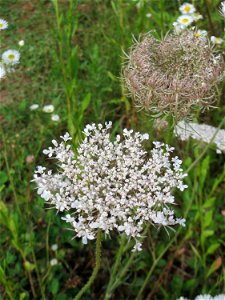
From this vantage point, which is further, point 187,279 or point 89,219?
point 187,279

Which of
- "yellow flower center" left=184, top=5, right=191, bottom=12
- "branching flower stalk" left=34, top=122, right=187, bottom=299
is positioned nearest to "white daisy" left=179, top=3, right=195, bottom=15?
"yellow flower center" left=184, top=5, right=191, bottom=12

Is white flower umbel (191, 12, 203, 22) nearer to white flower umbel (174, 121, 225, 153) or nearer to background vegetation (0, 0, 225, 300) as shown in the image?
background vegetation (0, 0, 225, 300)

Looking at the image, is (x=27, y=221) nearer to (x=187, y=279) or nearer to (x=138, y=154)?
(x=187, y=279)

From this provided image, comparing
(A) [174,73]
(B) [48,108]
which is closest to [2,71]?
(B) [48,108]

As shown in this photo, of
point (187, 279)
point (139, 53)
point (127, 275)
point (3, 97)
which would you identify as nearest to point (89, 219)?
point (139, 53)

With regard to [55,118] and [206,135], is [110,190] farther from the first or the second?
[55,118]

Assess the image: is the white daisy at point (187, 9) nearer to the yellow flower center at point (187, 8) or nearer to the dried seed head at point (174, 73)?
the yellow flower center at point (187, 8)
